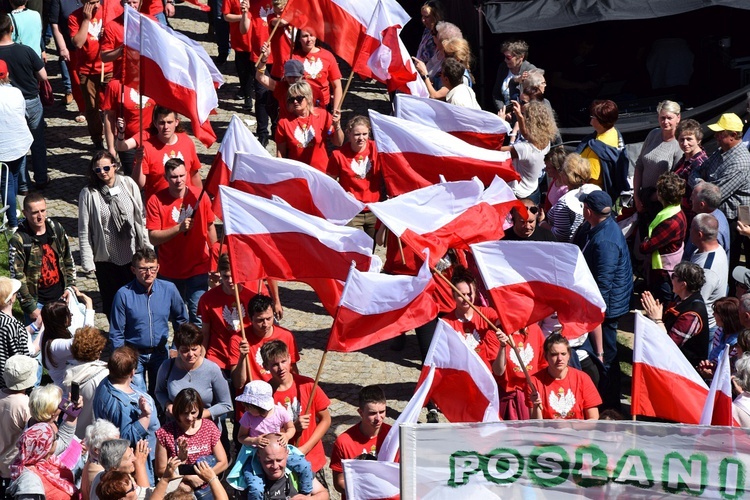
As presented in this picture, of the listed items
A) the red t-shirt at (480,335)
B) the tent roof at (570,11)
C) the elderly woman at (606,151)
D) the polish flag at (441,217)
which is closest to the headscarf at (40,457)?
the polish flag at (441,217)

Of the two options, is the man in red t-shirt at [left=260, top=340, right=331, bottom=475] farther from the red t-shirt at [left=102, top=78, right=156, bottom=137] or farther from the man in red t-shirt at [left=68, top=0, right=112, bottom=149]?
the man in red t-shirt at [left=68, top=0, right=112, bottom=149]

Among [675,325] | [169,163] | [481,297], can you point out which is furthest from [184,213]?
[675,325]

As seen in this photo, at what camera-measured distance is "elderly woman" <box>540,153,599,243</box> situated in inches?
429

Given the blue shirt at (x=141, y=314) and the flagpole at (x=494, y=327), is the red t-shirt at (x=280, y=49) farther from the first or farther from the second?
the flagpole at (x=494, y=327)

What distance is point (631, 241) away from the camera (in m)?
11.9

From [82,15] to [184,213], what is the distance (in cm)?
383

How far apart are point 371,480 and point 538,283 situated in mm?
2039

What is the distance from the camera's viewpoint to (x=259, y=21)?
555 inches

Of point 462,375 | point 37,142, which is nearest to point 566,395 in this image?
point 462,375

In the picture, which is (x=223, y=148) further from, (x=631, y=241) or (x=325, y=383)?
(x=631, y=241)

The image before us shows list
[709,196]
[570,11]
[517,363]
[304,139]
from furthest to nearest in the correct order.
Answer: [570,11], [304,139], [709,196], [517,363]

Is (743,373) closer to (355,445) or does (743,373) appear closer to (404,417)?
(404,417)

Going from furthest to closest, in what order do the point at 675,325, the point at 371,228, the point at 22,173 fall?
the point at 22,173 < the point at 371,228 < the point at 675,325

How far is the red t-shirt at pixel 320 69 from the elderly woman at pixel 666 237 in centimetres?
390
